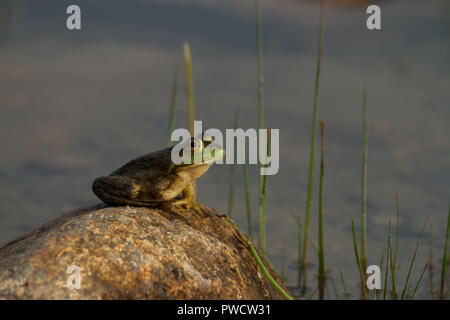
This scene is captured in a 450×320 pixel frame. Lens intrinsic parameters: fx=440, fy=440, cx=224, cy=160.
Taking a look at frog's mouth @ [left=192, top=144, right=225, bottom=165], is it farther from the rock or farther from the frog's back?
the rock

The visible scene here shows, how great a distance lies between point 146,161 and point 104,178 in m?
0.43

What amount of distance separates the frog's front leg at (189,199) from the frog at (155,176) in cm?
13

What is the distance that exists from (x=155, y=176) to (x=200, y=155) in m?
0.48

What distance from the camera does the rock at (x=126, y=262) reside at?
288 centimetres

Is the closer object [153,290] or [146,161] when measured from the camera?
[153,290]

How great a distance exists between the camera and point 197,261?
3566 millimetres

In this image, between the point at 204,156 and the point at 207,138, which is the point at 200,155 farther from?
the point at 207,138

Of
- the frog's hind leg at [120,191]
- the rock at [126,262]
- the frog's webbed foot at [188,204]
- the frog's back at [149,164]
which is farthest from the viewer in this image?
the frog's webbed foot at [188,204]

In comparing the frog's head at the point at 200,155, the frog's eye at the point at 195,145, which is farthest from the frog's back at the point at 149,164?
the frog's eye at the point at 195,145

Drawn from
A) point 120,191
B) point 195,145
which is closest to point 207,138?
point 195,145

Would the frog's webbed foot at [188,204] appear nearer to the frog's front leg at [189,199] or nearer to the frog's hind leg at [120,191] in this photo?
the frog's front leg at [189,199]

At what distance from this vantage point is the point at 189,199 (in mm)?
4512
